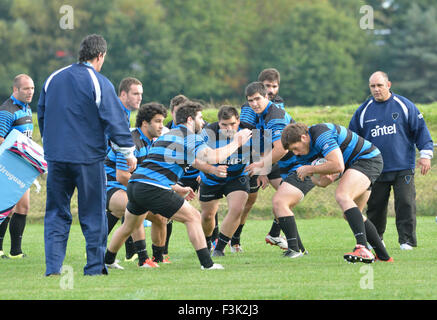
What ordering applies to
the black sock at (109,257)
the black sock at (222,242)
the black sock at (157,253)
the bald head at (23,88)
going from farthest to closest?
1. the bald head at (23,88)
2. the black sock at (222,242)
3. the black sock at (157,253)
4. the black sock at (109,257)

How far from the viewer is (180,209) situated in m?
7.57

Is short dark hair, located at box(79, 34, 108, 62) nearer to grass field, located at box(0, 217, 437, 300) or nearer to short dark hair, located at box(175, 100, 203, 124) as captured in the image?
short dark hair, located at box(175, 100, 203, 124)

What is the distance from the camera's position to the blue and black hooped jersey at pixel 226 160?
950 cm

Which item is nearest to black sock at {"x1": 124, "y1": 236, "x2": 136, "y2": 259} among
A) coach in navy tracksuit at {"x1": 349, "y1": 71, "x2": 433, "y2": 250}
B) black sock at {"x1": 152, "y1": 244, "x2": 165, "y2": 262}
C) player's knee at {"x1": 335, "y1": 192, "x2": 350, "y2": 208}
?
black sock at {"x1": 152, "y1": 244, "x2": 165, "y2": 262}

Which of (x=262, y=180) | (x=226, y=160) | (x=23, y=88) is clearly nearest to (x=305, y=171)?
(x=226, y=160)

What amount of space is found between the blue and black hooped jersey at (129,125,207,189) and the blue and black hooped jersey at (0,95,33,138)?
321 cm

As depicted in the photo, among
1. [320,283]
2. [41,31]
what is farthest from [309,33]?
[320,283]

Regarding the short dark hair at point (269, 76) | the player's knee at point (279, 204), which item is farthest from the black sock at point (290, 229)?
the short dark hair at point (269, 76)

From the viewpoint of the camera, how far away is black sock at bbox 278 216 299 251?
358 inches

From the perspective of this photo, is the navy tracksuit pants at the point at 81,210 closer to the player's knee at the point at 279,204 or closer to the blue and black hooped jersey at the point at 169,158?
the blue and black hooped jersey at the point at 169,158

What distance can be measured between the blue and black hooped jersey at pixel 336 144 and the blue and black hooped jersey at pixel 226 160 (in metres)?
1.22

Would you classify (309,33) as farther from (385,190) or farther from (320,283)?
(320,283)

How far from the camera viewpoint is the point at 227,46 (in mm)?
59375

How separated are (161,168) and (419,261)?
10.0 ft
